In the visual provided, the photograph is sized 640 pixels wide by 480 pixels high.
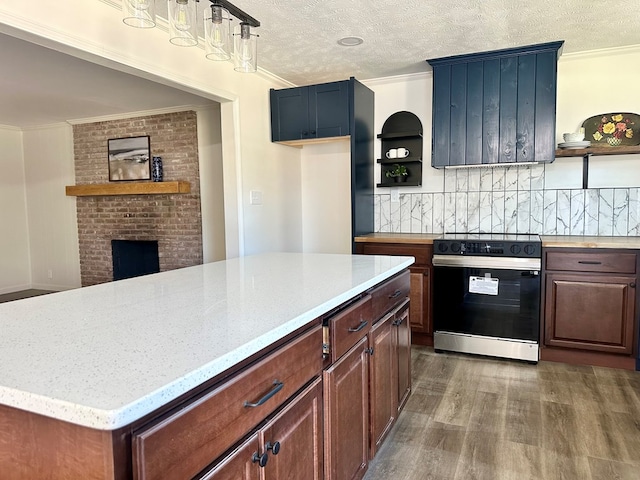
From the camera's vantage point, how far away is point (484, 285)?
3.23 m

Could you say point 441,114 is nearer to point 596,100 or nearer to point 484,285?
point 596,100

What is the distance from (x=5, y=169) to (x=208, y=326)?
6.72 m

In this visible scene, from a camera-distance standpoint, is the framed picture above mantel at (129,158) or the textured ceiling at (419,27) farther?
the framed picture above mantel at (129,158)

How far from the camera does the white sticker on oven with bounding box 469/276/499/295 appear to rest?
10.5ft

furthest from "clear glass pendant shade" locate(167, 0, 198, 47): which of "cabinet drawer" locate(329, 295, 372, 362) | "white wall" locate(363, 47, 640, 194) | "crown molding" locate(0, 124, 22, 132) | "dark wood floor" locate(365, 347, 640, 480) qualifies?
"crown molding" locate(0, 124, 22, 132)

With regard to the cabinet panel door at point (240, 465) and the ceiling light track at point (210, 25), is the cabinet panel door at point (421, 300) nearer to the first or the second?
the ceiling light track at point (210, 25)

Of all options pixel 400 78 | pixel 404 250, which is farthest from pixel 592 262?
pixel 400 78

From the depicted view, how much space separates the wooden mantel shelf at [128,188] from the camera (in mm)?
5058

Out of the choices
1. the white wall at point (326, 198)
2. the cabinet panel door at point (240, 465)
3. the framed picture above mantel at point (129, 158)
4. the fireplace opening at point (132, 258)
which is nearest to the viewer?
the cabinet panel door at point (240, 465)

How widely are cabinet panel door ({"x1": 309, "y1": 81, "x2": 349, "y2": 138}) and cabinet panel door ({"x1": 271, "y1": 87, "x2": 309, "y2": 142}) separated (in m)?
0.06

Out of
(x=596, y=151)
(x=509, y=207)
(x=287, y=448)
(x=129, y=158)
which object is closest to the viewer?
(x=287, y=448)

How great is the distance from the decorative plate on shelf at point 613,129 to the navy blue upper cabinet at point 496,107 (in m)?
0.49

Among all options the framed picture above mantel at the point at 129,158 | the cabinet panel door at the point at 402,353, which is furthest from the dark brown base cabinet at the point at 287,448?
the framed picture above mantel at the point at 129,158

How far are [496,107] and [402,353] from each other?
225 cm
